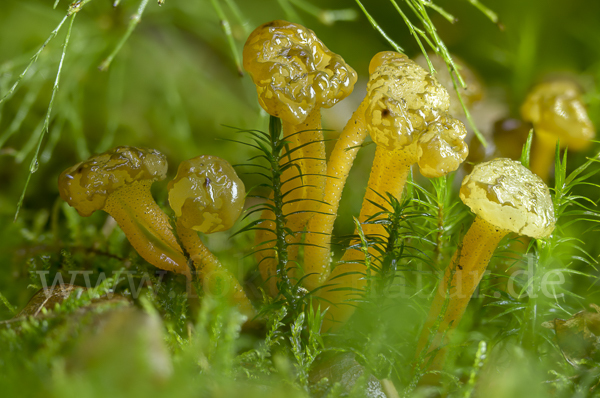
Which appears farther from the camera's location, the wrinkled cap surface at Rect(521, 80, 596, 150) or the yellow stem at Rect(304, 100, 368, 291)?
the wrinkled cap surface at Rect(521, 80, 596, 150)

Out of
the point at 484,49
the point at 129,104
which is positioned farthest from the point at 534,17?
the point at 129,104

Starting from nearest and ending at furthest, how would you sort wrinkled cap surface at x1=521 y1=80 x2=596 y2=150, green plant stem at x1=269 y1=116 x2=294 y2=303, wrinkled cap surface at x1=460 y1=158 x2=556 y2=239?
wrinkled cap surface at x1=460 y1=158 x2=556 y2=239 < green plant stem at x1=269 y1=116 x2=294 y2=303 < wrinkled cap surface at x1=521 y1=80 x2=596 y2=150

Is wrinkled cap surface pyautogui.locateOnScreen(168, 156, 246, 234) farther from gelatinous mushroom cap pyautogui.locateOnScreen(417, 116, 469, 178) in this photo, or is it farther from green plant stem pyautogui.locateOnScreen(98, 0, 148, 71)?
gelatinous mushroom cap pyautogui.locateOnScreen(417, 116, 469, 178)

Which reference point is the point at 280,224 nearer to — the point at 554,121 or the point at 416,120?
the point at 416,120

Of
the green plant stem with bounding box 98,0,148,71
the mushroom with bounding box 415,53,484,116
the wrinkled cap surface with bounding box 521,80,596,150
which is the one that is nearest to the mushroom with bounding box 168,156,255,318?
the green plant stem with bounding box 98,0,148,71

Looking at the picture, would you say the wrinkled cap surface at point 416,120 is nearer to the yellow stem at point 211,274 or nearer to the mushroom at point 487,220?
the mushroom at point 487,220

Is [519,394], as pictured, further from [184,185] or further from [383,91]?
[184,185]
